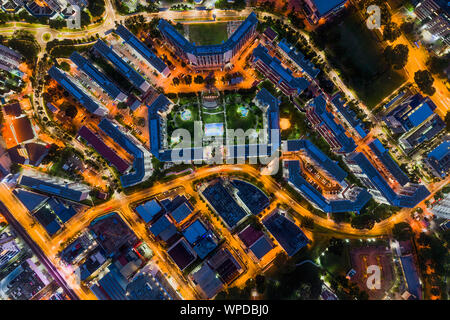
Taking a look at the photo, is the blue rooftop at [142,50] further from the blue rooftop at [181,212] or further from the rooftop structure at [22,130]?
the blue rooftop at [181,212]

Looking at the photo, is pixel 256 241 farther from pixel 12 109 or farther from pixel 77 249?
pixel 12 109

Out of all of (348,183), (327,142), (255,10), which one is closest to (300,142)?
(327,142)

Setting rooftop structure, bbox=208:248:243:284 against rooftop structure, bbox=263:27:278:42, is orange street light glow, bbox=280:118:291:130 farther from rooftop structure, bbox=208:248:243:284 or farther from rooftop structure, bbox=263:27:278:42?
rooftop structure, bbox=208:248:243:284

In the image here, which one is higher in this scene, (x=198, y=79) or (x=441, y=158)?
(x=198, y=79)

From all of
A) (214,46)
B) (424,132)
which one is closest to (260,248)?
(214,46)

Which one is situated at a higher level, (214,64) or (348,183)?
(214,64)
